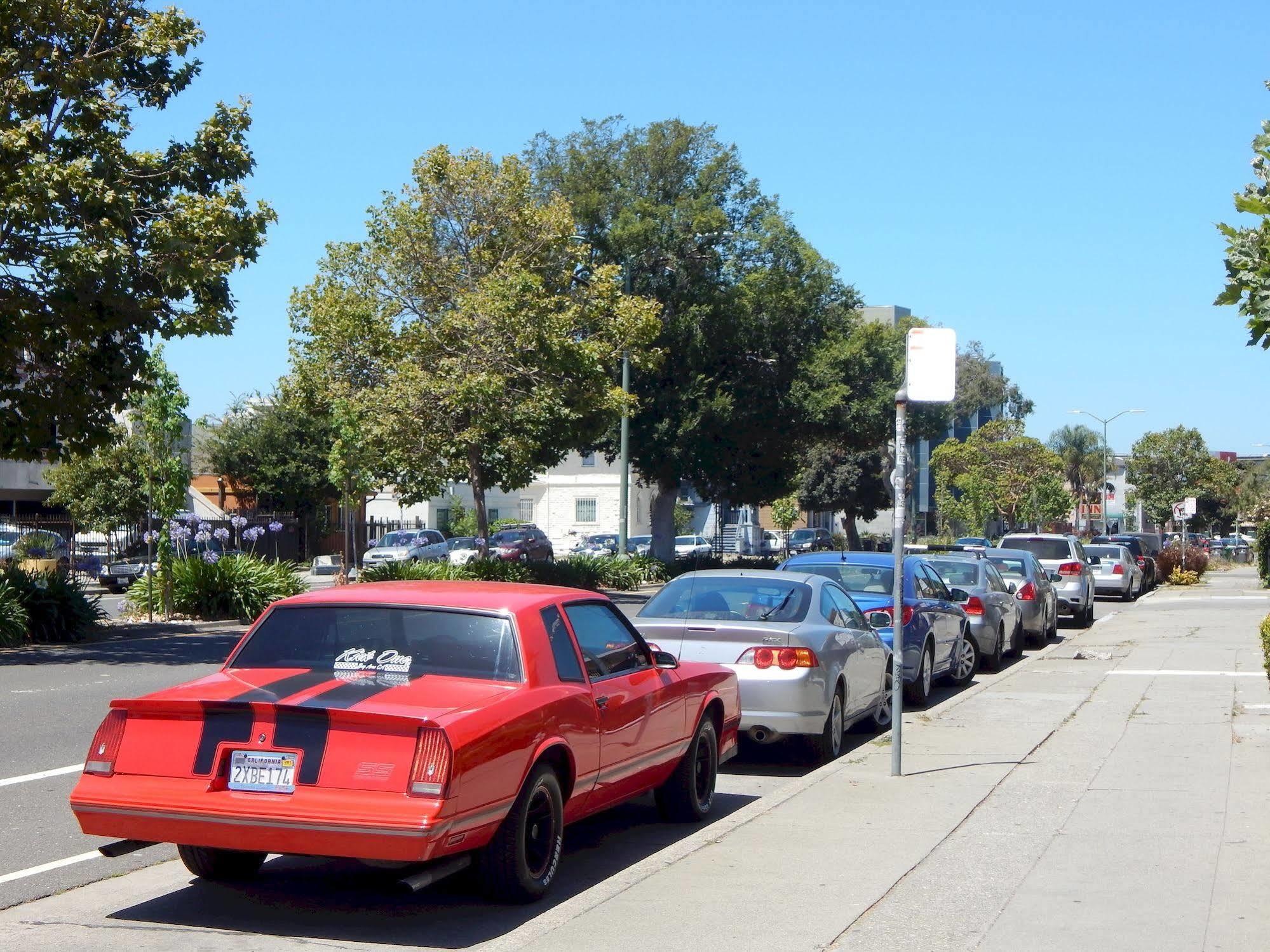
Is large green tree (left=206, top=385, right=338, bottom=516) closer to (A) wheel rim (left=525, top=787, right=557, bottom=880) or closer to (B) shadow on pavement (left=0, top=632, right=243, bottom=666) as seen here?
(B) shadow on pavement (left=0, top=632, right=243, bottom=666)

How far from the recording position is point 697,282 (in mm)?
40875

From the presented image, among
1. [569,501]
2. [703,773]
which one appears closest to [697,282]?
[703,773]

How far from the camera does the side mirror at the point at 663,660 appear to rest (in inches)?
312

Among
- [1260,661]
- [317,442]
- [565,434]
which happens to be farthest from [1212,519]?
[1260,661]

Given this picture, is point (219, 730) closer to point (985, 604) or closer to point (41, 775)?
point (41, 775)

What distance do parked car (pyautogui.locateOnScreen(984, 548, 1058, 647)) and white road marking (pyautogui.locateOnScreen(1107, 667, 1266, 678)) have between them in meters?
3.56

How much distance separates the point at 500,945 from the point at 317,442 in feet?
155

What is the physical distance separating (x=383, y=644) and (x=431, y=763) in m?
1.07

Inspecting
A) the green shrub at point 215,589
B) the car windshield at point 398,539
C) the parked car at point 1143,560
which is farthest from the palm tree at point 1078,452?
the green shrub at point 215,589

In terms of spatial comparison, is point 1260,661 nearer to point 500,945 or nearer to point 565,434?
point 500,945

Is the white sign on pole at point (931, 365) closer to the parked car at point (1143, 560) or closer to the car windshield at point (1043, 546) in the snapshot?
the car windshield at point (1043, 546)

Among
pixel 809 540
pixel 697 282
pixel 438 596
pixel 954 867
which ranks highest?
pixel 697 282

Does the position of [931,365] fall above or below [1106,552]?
above

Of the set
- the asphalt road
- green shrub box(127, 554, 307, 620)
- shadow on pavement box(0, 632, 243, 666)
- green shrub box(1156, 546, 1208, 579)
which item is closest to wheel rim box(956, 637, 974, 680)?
the asphalt road
